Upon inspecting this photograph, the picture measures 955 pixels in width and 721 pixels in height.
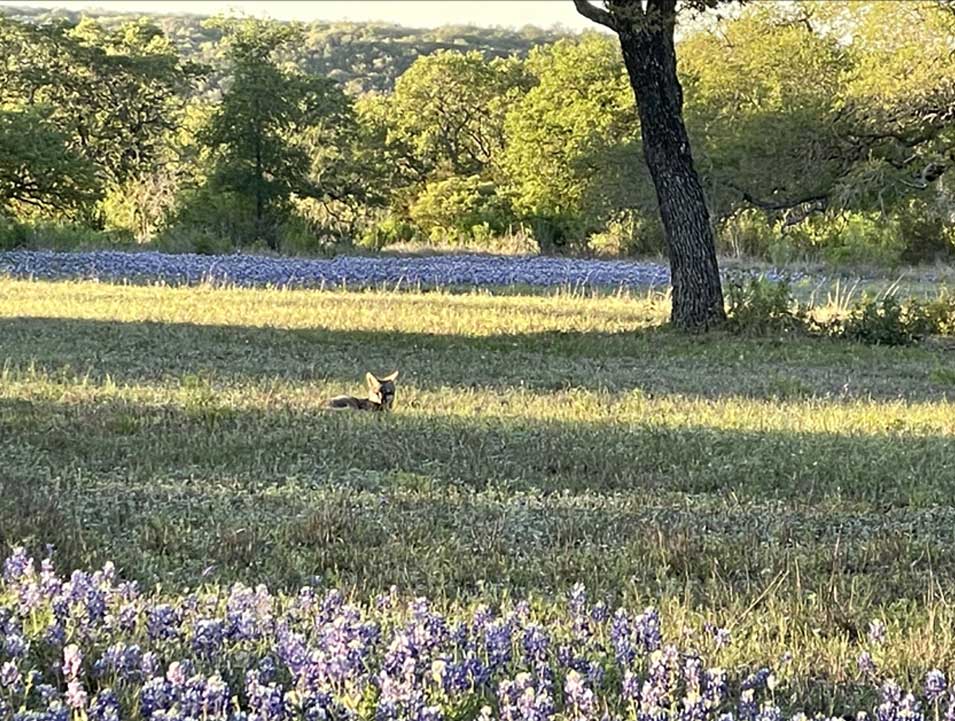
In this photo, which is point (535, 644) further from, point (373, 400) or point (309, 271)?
point (309, 271)

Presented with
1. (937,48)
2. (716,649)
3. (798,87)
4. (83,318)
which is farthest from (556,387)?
(798,87)

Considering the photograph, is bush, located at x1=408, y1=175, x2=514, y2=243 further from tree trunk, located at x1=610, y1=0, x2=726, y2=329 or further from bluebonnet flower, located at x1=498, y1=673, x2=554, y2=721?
bluebonnet flower, located at x1=498, y1=673, x2=554, y2=721

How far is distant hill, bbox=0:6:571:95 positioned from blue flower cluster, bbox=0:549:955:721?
81.0 m

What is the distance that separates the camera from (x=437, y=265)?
24.4m

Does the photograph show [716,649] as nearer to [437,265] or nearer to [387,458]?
[387,458]

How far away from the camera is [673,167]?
1364 centimetres

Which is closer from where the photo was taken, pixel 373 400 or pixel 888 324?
pixel 373 400

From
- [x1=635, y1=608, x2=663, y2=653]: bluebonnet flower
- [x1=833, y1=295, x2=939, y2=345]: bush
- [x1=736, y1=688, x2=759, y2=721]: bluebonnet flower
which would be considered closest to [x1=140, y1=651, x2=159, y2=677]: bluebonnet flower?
[x1=635, y1=608, x2=663, y2=653]: bluebonnet flower

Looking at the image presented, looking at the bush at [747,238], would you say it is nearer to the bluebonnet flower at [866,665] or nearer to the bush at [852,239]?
the bush at [852,239]

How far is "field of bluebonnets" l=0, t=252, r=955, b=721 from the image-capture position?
294 cm

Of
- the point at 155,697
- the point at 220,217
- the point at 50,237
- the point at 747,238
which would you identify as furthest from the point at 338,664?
the point at 220,217

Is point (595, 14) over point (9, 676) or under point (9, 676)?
over

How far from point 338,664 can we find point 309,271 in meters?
19.6

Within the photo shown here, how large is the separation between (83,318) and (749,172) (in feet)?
60.8
